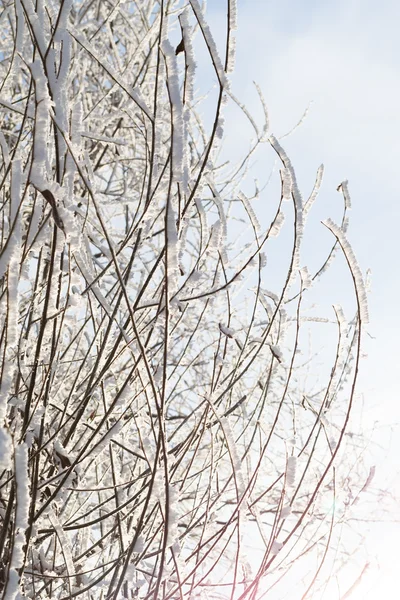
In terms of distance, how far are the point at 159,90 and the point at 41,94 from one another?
10.1 inches

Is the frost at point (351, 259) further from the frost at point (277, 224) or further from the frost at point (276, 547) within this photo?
the frost at point (276, 547)

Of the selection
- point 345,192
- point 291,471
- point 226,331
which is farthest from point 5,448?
point 345,192

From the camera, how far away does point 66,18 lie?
92 cm

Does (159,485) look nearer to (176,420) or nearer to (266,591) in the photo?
(266,591)

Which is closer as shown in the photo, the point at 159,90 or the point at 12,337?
the point at 12,337

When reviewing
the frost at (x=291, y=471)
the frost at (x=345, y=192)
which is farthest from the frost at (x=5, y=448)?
the frost at (x=345, y=192)

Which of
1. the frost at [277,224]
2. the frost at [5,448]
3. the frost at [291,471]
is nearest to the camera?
the frost at [5,448]

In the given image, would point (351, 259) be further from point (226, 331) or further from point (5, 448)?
point (5, 448)

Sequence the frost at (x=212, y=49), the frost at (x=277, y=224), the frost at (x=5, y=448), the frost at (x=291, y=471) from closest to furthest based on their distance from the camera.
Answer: the frost at (x=5, y=448), the frost at (x=212, y=49), the frost at (x=291, y=471), the frost at (x=277, y=224)

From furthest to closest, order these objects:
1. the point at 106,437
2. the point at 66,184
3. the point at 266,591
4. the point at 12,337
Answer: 1. the point at 266,591
2. the point at 106,437
3. the point at 66,184
4. the point at 12,337

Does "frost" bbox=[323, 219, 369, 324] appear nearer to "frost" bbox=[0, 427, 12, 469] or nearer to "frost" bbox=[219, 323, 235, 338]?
"frost" bbox=[219, 323, 235, 338]

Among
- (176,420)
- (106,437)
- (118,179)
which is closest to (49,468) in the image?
(106,437)

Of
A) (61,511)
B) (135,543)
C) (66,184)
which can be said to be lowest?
(135,543)

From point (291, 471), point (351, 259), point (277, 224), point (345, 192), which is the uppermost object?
point (345, 192)
